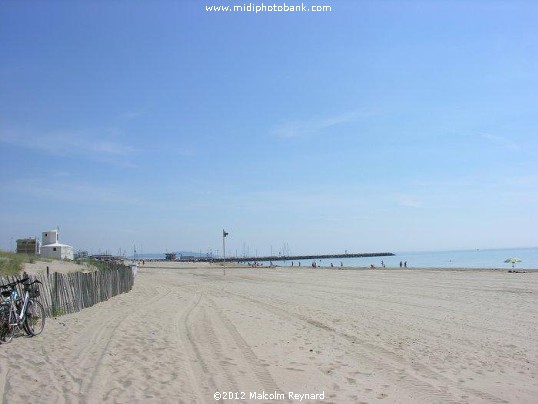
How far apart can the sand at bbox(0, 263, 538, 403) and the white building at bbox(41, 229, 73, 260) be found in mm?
Answer: 37962

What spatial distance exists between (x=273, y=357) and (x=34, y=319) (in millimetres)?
4863

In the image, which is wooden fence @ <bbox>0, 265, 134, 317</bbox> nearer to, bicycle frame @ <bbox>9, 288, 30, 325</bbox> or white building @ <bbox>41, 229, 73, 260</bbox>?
bicycle frame @ <bbox>9, 288, 30, 325</bbox>

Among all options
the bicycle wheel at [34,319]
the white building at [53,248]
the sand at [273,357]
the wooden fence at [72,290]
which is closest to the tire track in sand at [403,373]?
the sand at [273,357]

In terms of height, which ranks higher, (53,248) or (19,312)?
(53,248)

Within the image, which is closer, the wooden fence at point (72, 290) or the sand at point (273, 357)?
the sand at point (273, 357)

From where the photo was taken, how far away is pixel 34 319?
30.1 ft

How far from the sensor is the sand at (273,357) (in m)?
5.94

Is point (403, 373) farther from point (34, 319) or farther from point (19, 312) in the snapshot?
point (34, 319)

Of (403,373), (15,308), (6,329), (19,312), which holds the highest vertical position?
(15,308)

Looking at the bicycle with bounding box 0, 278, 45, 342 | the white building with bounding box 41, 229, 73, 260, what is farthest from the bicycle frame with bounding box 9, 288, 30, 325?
the white building with bounding box 41, 229, 73, 260

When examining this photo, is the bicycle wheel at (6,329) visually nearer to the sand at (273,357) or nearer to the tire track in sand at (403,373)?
the sand at (273,357)

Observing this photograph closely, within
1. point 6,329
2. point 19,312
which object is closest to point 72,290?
point 19,312

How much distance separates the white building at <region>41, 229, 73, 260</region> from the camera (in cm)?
4769

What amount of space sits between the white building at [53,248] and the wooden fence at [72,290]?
107 ft
